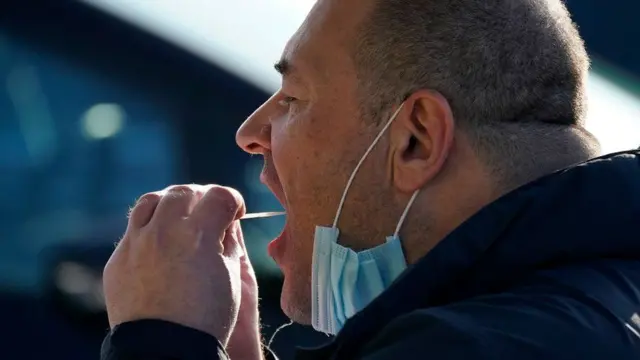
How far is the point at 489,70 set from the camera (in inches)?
73.3

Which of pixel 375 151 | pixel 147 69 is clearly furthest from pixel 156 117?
pixel 375 151

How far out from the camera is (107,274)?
6.47 ft

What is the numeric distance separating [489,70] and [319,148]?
0.36 m

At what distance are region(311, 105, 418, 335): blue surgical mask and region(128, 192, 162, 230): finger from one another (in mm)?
317

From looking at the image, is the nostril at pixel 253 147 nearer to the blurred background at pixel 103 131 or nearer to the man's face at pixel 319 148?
the man's face at pixel 319 148

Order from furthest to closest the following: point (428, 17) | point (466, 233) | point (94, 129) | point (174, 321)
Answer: point (94, 129) → point (428, 17) → point (174, 321) → point (466, 233)

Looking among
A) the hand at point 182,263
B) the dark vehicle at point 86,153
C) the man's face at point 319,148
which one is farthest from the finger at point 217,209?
the dark vehicle at point 86,153

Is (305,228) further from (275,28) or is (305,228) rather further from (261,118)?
(275,28)

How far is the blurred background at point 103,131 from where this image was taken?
4.06 meters

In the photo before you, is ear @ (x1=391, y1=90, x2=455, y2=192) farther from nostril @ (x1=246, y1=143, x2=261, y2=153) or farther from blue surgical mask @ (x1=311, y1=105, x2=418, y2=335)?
nostril @ (x1=246, y1=143, x2=261, y2=153)

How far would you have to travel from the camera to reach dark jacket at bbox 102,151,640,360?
1.35m

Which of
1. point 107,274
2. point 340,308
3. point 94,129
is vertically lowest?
point 94,129

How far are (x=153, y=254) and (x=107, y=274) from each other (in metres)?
0.14

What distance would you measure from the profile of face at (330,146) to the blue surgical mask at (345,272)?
2cm
